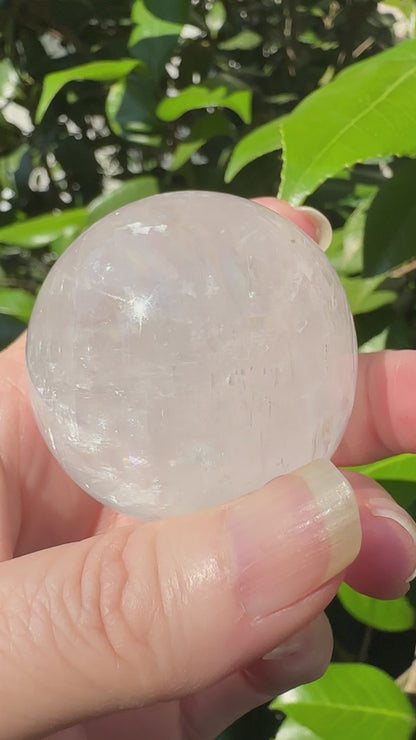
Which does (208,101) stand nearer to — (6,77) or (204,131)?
(204,131)

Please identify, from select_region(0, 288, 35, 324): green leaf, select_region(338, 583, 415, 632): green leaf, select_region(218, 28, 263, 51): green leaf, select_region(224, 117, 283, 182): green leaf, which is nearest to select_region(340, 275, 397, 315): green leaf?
select_region(224, 117, 283, 182): green leaf

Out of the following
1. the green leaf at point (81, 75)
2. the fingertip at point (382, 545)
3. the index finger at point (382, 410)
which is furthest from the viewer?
the green leaf at point (81, 75)

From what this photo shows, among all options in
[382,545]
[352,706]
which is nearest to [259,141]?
[382,545]

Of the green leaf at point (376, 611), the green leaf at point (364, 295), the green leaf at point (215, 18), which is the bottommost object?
the green leaf at point (376, 611)

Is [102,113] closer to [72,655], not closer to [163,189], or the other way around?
[163,189]

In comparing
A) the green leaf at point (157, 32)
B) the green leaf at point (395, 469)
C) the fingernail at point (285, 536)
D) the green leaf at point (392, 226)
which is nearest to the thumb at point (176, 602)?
the fingernail at point (285, 536)

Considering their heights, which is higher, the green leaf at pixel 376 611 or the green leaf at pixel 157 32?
the green leaf at pixel 157 32

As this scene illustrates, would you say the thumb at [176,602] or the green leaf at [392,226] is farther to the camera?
the green leaf at [392,226]

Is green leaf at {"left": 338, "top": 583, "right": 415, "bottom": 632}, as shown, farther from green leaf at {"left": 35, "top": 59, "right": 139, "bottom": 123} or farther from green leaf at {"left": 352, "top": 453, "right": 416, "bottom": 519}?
green leaf at {"left": 35, "top": 59, "right": 139, "bottom": 123}

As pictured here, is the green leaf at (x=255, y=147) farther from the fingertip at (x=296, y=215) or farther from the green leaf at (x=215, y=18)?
the green leaf at (x=215, y=18)
